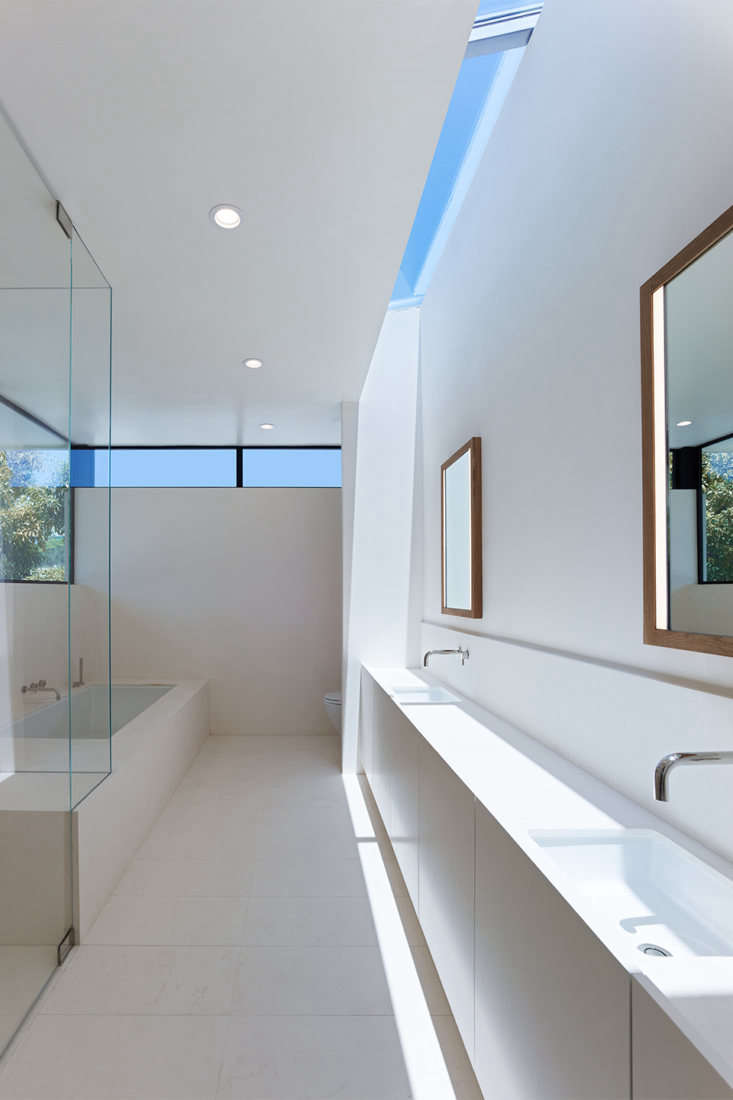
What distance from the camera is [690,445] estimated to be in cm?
136

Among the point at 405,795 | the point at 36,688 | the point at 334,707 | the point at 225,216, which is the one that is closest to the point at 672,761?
the point at 405,795

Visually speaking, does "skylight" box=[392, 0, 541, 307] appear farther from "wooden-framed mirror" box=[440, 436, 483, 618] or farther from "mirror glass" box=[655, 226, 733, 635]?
"mirror glass" box=[655, 226, 733, 635]

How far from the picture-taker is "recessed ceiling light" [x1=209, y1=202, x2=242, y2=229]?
2258mm

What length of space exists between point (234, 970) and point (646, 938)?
1569 millimetres

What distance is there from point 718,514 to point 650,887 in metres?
0.72

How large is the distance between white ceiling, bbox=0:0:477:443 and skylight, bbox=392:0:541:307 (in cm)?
79

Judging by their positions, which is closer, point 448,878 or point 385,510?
point 448,878

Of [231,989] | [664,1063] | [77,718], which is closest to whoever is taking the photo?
[664,1063]

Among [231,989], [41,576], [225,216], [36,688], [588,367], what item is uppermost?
[225,216]

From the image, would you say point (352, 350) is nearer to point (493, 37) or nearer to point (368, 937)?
point (493, 37)

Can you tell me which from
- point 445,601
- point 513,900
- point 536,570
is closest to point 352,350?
point 445,601

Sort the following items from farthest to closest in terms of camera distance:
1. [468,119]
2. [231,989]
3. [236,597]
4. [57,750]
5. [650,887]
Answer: [236,597]
[468,119]
[57,750]
[231,989]
[650,887]

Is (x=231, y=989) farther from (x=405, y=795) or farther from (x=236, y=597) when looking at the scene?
(x=236, y=597)

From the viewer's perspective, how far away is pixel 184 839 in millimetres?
3254
